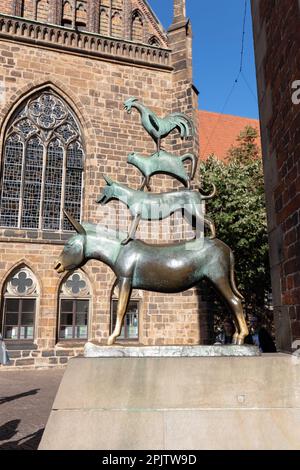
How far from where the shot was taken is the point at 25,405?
7.00 metres

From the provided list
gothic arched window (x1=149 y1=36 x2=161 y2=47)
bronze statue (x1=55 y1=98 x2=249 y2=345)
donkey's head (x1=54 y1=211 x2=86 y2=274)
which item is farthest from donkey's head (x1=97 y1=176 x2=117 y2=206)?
gothic arched window (x1=149 y1=36 x2=161 y2=47)

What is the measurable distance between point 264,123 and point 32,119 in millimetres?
10784

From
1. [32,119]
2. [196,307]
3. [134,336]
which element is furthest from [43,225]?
[196,307]

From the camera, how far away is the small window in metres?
13.1

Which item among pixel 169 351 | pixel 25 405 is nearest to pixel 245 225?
pixel 25 405

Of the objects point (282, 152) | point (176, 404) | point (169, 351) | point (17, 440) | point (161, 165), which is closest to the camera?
point (176, 404)

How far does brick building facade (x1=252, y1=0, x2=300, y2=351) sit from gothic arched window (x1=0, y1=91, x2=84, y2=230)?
9.62m

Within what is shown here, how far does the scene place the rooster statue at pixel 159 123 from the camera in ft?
12.2

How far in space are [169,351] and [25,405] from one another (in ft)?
17.0

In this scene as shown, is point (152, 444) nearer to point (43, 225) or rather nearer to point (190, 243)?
point (190, 243)

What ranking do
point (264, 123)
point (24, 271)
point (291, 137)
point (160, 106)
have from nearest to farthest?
point (291, 137)
point (264, 123)
point (24, 271)
point (160, 106)

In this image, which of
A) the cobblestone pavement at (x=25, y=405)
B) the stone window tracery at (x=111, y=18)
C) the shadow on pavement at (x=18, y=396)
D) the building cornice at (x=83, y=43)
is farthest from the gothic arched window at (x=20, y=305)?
the stone window tracery at (x=111, y=18)

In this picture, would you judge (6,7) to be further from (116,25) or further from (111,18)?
(116,25)

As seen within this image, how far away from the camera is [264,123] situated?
484 cm
